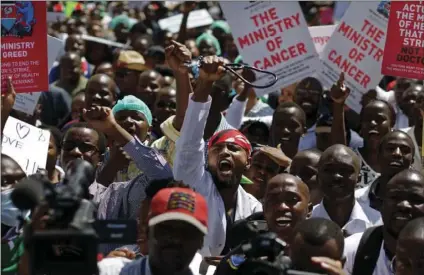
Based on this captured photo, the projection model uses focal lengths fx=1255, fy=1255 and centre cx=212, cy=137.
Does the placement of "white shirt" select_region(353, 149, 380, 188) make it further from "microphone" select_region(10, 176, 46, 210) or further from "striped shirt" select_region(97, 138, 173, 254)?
"microphone" select_region(10, 176, 46, 210)

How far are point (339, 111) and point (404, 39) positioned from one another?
2.69 ft

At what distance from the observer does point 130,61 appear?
12.1 m

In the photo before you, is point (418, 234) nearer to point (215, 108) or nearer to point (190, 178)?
point (190, 178)

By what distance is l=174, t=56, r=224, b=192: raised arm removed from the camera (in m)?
6.21

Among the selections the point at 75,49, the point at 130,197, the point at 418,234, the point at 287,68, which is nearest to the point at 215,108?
the point at 287,68

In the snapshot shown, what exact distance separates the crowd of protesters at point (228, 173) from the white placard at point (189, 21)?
5.03 meters

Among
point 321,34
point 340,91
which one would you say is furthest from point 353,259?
point 321,34

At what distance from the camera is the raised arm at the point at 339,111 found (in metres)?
9.07

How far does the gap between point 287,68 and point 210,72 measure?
390cm

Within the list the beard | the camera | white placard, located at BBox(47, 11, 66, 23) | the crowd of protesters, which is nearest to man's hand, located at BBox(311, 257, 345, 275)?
the crowd of protesters

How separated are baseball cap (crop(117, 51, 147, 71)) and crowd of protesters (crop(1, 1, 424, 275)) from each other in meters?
0.37

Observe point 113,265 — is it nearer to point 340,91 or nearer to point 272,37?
point 340,91

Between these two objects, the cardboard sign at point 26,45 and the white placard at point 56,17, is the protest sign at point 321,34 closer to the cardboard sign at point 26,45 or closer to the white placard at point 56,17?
the cardboard sign at point 26,45

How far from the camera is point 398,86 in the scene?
37.9 feet
